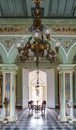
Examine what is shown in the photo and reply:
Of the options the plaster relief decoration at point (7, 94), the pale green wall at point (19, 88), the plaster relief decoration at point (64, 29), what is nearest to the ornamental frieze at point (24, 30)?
the plaster relief decoration at point (64, 29)

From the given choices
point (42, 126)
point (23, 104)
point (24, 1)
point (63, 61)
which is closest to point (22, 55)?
point (24, 1)

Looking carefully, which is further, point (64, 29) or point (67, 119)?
point (64, 29)

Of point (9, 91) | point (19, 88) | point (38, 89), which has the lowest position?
point (38, 89)

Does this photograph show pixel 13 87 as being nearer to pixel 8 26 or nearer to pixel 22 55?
pixel 8 26

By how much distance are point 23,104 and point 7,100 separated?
6.79 metres

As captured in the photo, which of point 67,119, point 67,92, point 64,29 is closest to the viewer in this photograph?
point 67,119

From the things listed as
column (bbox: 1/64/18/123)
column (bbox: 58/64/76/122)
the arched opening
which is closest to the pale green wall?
the arched opening

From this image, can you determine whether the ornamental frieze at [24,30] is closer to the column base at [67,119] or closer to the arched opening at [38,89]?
the column base at [67,119]

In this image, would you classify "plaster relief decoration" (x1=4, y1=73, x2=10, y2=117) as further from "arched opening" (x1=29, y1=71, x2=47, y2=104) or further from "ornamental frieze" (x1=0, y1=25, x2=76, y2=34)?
"arched opening" (x1=29, y1=71, x2=47, y2=104)

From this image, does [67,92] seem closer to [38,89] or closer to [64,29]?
[64,29]

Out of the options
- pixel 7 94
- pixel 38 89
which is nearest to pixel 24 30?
pixel 7 94

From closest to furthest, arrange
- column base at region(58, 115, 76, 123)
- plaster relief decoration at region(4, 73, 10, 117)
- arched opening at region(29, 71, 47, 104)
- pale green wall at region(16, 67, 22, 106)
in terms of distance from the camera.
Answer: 1. column base at region(58, 115, 76, 123)
2. plaster relief decoration at region(4, 73, 10, 117)
3. pale green wall at region(16, 67, 22, 106)
4. arched opening at region(29, 71, 47, 104)

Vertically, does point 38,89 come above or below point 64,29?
below

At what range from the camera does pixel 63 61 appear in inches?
463
